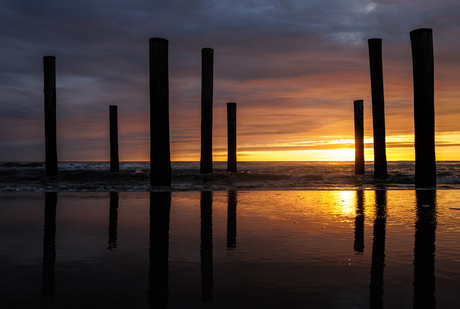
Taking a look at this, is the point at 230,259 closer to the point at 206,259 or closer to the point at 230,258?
the point at 230,258

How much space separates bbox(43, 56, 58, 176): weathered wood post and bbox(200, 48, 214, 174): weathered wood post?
554 centimetres

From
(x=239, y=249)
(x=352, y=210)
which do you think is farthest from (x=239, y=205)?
(x=239, y=249)

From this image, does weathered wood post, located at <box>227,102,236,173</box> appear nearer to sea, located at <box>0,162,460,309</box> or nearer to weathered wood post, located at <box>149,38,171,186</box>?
weathered wood post, located at <box>149,38,171,186</box>

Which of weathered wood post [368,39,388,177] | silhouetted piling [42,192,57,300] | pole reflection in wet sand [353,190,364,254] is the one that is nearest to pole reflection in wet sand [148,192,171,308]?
silhouetted piling [42,192,57,300]

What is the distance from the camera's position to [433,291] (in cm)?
200

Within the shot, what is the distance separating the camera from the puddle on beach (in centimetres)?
190

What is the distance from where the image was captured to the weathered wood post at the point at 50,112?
43.7 feet

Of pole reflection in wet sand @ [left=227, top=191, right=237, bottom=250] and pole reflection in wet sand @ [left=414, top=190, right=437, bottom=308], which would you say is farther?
pole reflection in wet sand @ [left=227, top=191, right=237, bottom=250]

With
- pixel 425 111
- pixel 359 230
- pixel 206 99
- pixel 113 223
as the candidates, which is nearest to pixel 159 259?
pixel 113 223

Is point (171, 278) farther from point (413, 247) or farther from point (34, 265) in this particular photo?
point (413, 247)

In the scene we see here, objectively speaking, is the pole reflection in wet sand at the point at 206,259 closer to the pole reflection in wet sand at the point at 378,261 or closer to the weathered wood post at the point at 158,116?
the pole reflection in wet sand at the point at 378,261

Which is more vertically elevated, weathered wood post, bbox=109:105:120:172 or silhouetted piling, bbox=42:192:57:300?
weathered wood post, bbox=109:105:120:172

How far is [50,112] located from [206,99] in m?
5.84

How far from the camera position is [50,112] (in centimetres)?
1345
